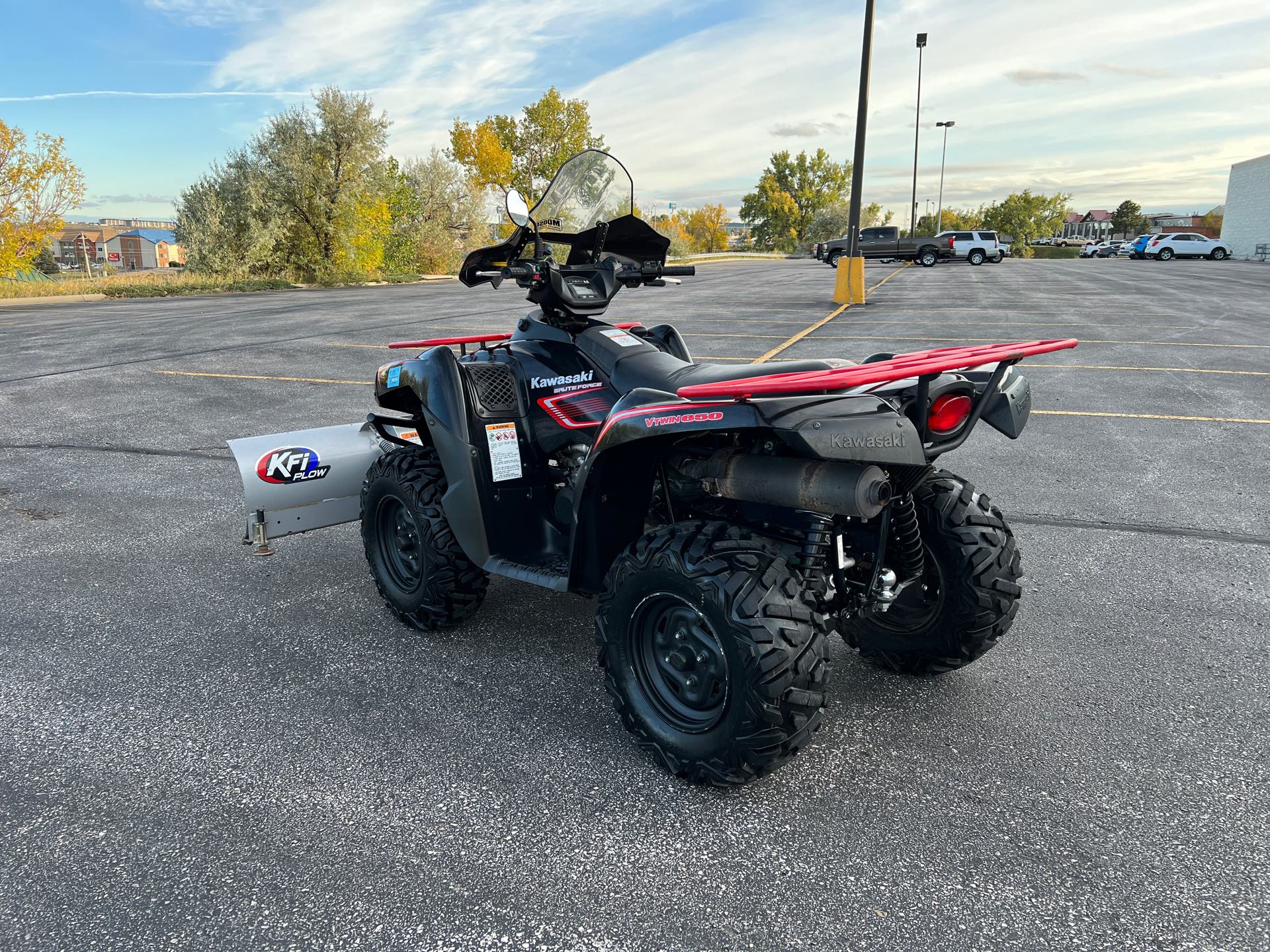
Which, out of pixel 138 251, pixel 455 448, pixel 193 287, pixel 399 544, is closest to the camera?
pixel 455 448

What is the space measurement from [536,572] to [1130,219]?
128487mm

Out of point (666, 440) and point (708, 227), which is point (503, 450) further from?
point (708, 227)

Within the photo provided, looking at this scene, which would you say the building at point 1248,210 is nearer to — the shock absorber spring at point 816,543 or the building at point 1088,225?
the shock absorber spring at point 816,543

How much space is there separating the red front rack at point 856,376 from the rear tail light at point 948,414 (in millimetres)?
131

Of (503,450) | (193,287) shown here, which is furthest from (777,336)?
(193,287)

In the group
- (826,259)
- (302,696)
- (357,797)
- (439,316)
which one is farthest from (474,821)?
(826,259)

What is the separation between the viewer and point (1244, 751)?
281 cm

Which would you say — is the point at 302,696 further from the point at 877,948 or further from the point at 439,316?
the point at 439,316

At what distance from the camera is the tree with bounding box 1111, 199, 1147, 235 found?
109438mm

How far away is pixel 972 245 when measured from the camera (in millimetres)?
40688

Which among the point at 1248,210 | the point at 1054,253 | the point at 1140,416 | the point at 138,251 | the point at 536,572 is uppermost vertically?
the point at 138,251

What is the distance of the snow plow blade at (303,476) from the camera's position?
13.1 feet

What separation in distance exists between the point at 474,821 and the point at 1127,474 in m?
5.36

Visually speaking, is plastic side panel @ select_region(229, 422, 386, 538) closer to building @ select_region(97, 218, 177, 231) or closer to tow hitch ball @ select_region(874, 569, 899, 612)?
tow hitch ball @ select_region(874, 569, 899, 612)
